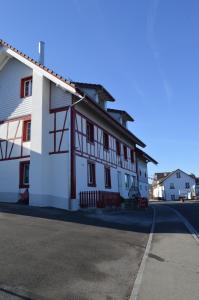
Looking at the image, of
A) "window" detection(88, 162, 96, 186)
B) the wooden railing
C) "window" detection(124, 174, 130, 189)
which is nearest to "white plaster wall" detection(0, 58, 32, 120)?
"window" detection(88, 162, 96, 186)

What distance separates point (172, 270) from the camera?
6074mm

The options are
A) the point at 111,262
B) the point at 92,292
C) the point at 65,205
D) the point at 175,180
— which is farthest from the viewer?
the point at 175,180

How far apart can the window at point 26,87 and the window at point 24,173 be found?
4.43m

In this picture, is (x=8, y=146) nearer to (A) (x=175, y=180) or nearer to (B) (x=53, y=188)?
(B) (x=53, y=188)

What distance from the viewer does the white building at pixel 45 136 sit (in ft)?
57.8

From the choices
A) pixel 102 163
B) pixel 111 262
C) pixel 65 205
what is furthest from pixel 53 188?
pixel 111 262

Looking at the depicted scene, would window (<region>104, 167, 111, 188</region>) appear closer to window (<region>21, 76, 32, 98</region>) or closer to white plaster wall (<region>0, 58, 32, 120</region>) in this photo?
white plaster wall (<region>0, 58, 32, 120</region>)

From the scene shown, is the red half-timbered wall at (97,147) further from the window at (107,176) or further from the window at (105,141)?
the window at (107,176)

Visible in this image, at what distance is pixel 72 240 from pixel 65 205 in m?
8.98

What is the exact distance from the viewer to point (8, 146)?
1969 cm

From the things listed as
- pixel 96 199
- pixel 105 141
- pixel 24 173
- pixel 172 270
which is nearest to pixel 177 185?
pixel 105 141

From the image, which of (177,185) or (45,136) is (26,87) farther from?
(177,185)

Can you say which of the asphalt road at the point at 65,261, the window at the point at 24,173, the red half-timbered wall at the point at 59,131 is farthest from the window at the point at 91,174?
the asphalt road at the point at 65,261

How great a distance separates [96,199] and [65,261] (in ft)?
42.1
